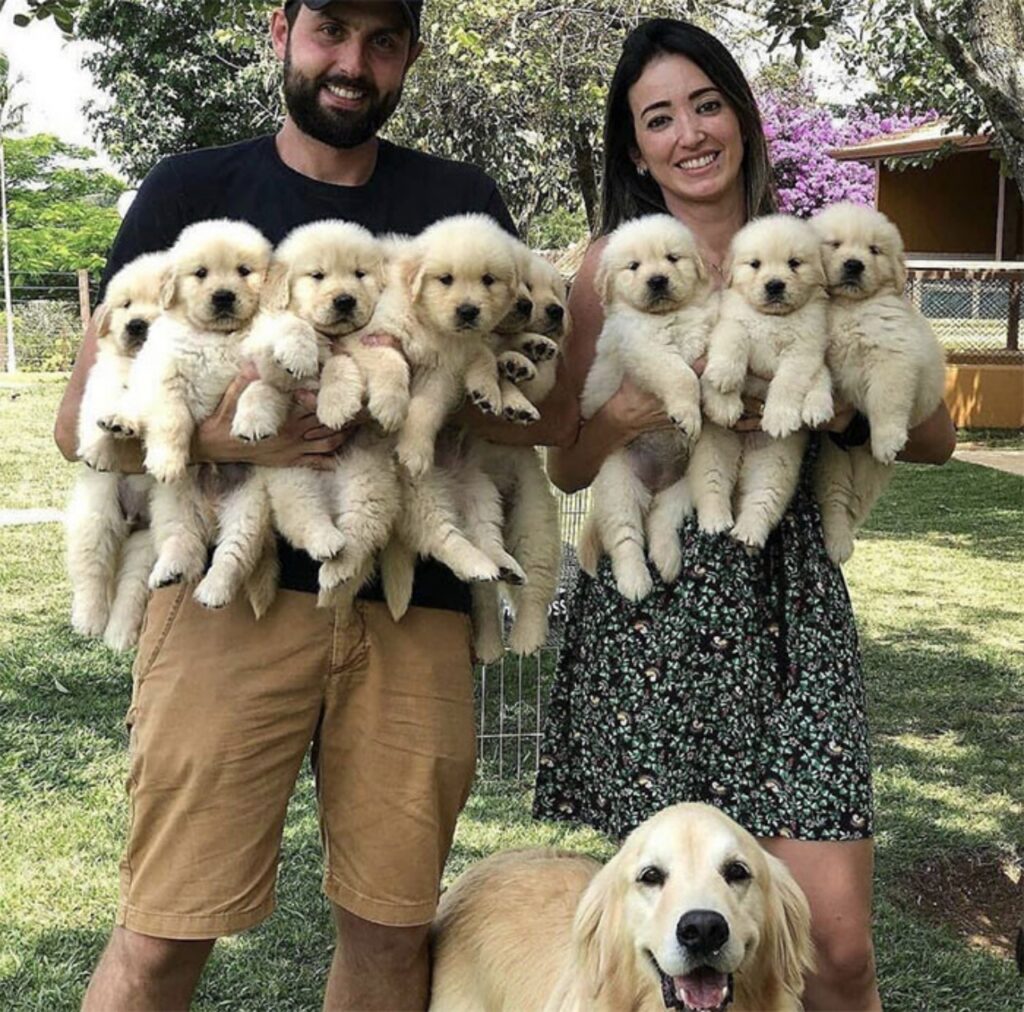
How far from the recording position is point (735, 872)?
213cm

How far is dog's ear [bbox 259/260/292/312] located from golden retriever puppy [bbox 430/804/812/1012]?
1120 mm

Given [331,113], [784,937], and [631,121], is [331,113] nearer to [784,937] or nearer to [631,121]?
[631,121]

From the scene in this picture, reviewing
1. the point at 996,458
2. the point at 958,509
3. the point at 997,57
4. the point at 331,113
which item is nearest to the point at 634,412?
the point at 331,113

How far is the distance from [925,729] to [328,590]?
3.72m

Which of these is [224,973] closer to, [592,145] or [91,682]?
[91,682]

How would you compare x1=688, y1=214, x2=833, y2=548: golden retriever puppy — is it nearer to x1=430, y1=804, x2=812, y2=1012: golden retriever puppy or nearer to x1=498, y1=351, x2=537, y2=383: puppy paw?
x1=498, y1=351, x2=537, y2=383: puppy paw

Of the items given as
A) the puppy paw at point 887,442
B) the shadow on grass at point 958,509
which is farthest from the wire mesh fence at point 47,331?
the puppy paw at point 887,442

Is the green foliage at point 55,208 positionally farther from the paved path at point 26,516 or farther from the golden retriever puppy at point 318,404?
the golden retriever puppy at point 318,404

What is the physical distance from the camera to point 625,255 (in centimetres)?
266

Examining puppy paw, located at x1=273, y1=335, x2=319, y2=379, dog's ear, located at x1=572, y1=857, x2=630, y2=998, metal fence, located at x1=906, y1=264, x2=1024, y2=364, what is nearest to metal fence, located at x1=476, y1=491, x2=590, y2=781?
puppy paw, located at x1=273, y1=335, x2=319, y2=379

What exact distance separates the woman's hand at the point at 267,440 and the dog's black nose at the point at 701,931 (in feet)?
3.33

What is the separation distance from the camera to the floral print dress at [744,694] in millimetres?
2398

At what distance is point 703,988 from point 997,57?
2152mm

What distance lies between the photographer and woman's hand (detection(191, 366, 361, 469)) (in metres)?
2.38
